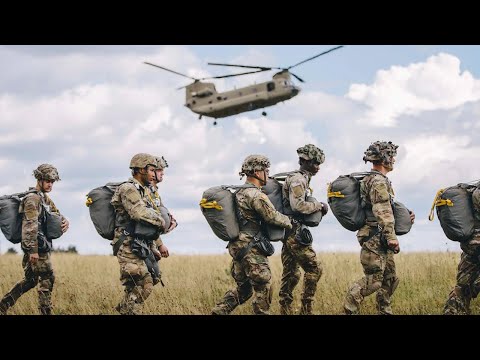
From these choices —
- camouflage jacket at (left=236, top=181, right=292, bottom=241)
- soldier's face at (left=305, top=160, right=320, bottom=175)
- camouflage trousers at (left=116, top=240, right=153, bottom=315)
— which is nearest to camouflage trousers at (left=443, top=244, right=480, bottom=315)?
soldier's face at (left=305, top=160, right=320, bottom=175)

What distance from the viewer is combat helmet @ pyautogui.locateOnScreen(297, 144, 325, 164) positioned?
10654 millimetres

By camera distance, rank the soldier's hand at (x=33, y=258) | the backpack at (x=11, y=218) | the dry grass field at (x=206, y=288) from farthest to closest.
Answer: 1. the dry grass field at (x=206, y=288)
2. the backpack at (x=11, y=218)
3. the soldier's hand at (x=33, y=258)

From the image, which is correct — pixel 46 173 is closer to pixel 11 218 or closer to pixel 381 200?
pixel 11 218

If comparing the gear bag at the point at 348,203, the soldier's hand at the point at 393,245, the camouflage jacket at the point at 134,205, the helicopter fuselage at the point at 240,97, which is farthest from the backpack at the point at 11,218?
the helicopter fuselage at the point at 240,97

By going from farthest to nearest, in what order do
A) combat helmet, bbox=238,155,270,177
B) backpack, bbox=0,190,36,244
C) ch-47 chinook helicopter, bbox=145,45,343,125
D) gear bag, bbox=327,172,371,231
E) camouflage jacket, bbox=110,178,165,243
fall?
ch-47 chinook helicopter, bbox=145,45,343,125
backpack, bbox=0,190,36,244
gear bag, bbox=327,172,371,231
combat helmet, bbox=238,155,270,177
camouflage jacket, bbox=110,178,165,243

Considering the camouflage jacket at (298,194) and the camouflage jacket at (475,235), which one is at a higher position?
the camouflage jacket at (298,194)

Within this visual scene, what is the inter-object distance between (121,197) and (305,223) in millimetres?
2527

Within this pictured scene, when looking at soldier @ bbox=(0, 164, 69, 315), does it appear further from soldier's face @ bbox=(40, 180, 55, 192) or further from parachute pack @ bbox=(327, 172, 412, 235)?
parachute pack @ bbox=(327, 172, 412, 235)

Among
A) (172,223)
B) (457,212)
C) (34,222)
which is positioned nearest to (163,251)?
(172,223)

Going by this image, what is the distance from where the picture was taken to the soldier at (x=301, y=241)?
33.7ft

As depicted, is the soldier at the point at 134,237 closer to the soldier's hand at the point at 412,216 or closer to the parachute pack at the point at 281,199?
the parachute pack at the point at 281,199

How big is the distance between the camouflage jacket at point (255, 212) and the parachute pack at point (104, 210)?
1.00 metres

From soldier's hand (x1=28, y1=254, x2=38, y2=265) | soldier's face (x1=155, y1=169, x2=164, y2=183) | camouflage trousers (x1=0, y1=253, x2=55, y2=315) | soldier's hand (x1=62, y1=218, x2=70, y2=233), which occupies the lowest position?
camouflage trousers (x1=0, y1=253, x2=55, y2=315)

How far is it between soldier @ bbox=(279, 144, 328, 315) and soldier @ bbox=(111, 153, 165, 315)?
1869 millimetres
